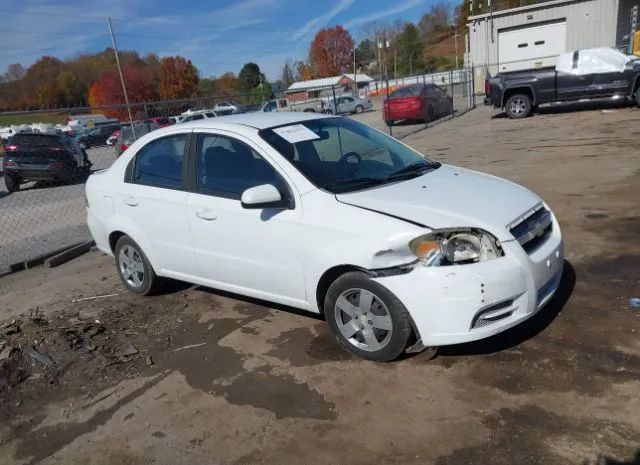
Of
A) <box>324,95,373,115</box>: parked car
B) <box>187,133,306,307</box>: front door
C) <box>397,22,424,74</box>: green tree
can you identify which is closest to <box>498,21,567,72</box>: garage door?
<box>324,95,373,115</box>: parked car

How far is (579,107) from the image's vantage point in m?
18.9

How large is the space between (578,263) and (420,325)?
2455 mm

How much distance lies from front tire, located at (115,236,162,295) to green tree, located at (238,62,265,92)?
3850 inches

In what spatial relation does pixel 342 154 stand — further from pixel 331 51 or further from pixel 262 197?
pixel 331 51

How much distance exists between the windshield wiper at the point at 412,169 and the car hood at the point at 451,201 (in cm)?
13

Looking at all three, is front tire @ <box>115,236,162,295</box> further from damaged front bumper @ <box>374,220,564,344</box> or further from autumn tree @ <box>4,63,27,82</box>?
autumn tree @ <box>4,63,27,82</box>

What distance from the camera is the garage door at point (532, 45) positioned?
29172 millimetres

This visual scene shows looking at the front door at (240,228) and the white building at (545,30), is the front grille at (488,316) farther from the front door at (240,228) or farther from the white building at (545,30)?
the white building at (545,30)

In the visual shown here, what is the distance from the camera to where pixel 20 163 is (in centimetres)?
1502

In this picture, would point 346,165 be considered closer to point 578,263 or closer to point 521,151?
point 578,263

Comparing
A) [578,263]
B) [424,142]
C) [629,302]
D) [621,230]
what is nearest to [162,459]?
[629,302]

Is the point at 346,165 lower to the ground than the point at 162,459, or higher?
higher

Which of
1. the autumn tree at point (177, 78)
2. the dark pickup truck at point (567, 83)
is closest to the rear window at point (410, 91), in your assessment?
the dark pickup truck at point (567, 83)

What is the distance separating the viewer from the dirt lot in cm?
277
